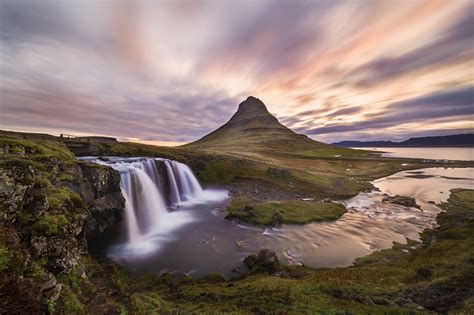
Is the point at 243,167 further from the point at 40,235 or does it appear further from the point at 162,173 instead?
the point at 40,235

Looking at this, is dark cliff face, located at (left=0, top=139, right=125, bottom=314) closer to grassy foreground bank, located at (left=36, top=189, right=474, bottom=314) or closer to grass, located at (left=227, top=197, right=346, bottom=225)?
grassy foreground bank, located at (left=36, top=189, right=474, bottom=314)

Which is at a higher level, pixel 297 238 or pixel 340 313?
pixel 340 313

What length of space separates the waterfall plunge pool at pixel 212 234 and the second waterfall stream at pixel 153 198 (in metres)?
0.11

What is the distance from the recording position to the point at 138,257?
→ 2205 centimetres

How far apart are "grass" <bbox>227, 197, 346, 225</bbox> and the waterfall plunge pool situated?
144 cm

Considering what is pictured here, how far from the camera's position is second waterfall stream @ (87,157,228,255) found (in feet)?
88.6

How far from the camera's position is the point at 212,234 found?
28.0 meters

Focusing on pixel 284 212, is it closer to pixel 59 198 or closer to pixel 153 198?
pixel 153 198

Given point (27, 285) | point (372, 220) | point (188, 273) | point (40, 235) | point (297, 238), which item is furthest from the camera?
point (372, 220)

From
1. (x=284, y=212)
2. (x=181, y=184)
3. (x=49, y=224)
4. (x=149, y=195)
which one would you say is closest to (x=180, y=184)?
(x=181, y=184)

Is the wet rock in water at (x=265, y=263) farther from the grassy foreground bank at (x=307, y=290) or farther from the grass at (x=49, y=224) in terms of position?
the grass at (x=49, y=224)

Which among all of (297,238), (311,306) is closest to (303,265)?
(297,238)

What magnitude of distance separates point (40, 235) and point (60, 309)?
12.8ft

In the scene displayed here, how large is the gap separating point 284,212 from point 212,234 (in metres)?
12.8
